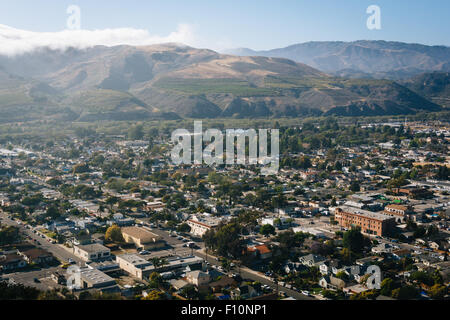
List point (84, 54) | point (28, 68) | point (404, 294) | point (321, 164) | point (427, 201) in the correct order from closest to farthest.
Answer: point (404, 294) → point (427, 201) → point (321, 164) → point (28, 68) → point (84, 54)

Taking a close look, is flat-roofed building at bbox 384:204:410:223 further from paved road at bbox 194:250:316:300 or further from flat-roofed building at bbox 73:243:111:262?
flat-roofed building at bbox 73:243:111:262

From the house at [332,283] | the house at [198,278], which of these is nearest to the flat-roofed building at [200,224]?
the house at [198,278]

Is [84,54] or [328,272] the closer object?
[328,272]

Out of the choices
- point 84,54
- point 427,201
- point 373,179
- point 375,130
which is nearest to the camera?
point 427,201

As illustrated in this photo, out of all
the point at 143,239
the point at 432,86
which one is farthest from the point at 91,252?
the point at 432,86

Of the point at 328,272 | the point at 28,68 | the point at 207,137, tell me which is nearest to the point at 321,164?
the point at 207,137

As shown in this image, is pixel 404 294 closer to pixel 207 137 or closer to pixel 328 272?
pixel 328 272

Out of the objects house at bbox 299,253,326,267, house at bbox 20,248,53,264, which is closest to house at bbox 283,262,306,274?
house at bbox 299,253,326,267
